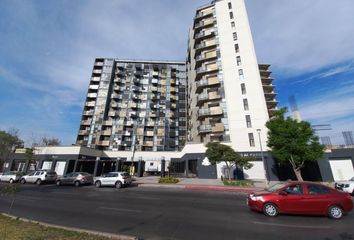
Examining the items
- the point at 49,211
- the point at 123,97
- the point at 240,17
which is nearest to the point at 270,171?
the point at 49,211

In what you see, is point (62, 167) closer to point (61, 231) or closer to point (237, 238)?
point (61, 231)

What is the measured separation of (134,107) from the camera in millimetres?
69125

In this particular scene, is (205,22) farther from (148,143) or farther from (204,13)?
(148,143)

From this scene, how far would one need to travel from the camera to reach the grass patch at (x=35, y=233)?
18.2 feet

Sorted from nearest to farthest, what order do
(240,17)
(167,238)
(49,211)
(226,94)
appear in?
(167,238)
(49,211)
(226,94)
(240,17)

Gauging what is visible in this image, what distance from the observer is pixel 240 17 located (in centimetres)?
4525

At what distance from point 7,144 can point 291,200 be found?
6091 cm

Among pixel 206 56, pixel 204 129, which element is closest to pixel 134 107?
pixel 206 56

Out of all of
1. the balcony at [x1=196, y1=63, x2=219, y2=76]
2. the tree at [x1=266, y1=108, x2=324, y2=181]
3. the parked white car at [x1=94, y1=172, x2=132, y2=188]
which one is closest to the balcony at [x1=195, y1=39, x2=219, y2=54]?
the balcony at [x1=196, y1=63, x2=219, y2=76]

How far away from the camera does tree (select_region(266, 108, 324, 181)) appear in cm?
2423

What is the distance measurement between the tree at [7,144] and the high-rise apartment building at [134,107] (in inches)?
671

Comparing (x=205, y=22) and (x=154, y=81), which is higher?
(x=205, y=22)

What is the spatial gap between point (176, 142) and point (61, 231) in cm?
6266

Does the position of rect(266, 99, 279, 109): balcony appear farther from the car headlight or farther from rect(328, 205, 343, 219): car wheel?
the car headlight
